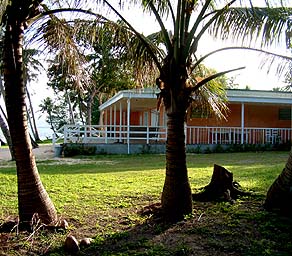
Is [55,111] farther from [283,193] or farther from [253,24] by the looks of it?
[283,193]

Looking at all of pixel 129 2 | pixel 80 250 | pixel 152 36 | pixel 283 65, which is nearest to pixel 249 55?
pixel 283 65

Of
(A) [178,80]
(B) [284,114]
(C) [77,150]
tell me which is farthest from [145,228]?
(B) [284,114]

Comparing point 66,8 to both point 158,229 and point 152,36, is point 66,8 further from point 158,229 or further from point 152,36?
point 158,229

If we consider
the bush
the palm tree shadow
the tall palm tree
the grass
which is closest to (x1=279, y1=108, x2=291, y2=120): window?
the bush

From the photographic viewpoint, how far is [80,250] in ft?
14.5

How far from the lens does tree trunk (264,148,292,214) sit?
566 centimetres

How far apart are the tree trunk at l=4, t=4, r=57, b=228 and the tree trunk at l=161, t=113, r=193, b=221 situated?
1735 mm

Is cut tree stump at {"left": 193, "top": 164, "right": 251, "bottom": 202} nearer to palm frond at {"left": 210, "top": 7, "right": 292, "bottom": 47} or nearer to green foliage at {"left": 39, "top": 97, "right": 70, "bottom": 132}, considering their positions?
palm frond at {"left": 210, "top": 7, "right": 292, "bottom": 47}

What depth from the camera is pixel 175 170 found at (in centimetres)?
549

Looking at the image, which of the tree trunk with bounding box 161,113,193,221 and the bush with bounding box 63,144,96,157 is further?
the bush with bounding box 63,144,96,157

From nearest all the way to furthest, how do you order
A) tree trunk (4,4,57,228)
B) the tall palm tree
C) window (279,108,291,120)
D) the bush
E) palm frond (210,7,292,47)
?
1. tree trunk (4,4,57,228)
2. the tall palm tree
3. palm frond (210,7,292,47)
4. the bush
5. window (279,108,291,120)

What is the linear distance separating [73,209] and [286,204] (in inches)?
134

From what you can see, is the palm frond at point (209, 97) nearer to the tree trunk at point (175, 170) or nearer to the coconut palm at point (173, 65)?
the coconut palm at point (173, 65)

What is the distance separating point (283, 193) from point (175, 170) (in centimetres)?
174
